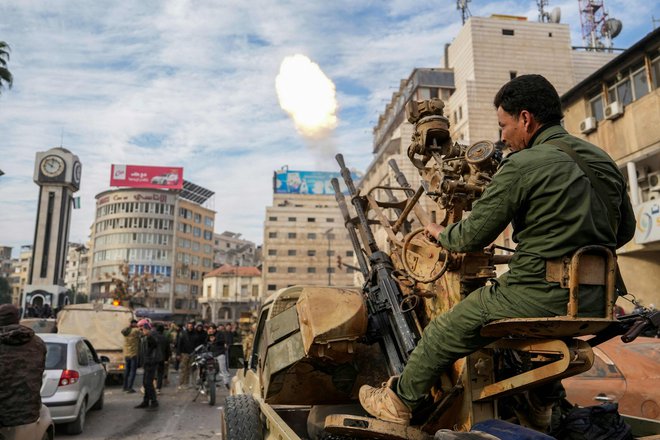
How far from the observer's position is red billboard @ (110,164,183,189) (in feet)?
352

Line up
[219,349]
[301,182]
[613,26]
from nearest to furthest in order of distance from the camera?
1. [219,349]
2. [613,26]
3. [301,182]

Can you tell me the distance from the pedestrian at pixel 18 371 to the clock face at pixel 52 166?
71668 mm

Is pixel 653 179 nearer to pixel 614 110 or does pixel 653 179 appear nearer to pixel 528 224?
pixel 614 110

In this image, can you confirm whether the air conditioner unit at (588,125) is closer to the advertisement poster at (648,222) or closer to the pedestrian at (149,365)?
the advertisement poster at (648,222)

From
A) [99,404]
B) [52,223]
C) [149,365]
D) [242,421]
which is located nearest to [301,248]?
[52,223]

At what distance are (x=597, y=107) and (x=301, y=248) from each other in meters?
71.6

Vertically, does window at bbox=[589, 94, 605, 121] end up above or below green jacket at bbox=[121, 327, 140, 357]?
above

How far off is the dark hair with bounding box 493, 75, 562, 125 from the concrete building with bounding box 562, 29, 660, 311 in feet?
58.0

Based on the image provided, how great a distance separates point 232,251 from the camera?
5507 inches

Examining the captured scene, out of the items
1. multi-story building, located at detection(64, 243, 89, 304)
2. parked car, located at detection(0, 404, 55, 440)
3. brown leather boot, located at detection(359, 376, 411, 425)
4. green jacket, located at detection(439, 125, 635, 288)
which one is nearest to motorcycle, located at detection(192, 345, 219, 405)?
parked car, located at detection(0, 404, 55, 440)

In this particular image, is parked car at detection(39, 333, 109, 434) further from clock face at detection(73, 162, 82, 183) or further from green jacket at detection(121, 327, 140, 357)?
clock face at detection(73, 162, 82, 183)

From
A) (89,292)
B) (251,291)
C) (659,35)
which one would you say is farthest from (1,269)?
(659,35)

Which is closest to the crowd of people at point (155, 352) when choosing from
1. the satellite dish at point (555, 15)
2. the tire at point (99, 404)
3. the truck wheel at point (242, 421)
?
the tire at point (99, 404)

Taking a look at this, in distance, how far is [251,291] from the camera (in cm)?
9950
